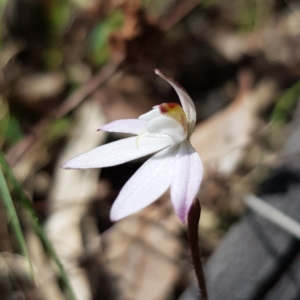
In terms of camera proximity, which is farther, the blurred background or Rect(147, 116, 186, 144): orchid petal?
the blurred background

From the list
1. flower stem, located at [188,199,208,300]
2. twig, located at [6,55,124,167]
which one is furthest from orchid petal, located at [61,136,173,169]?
twig, located at [6,55,124,167]

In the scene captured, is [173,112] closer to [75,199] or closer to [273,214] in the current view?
[273,214]

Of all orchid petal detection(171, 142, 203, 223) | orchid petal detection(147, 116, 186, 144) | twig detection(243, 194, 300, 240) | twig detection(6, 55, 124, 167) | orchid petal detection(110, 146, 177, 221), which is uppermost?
orchid petal detection(147, 116, 186, 144)

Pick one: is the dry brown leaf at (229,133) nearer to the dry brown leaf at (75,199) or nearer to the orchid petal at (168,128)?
the dry brown leaf at (75,199)

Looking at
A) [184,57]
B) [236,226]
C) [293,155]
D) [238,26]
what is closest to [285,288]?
[236,226]

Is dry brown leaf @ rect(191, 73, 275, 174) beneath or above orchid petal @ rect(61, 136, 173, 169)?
beneath

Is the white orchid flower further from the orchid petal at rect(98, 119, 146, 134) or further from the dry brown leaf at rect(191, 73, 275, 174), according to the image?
the dry brown leaf at rect(191, 73, 275, 174)

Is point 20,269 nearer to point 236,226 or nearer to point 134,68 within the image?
point 236,226
